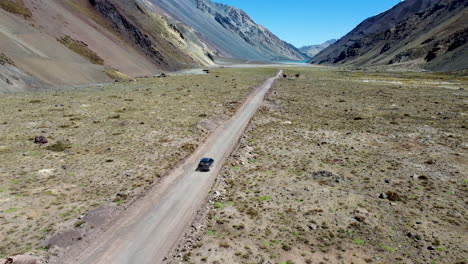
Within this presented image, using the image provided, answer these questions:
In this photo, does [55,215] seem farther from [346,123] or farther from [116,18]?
[116,18]

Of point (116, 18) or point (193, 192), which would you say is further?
point (116, 18)

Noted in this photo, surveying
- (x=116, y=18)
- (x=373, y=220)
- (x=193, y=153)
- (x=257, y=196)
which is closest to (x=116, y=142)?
(x=193, y=153)

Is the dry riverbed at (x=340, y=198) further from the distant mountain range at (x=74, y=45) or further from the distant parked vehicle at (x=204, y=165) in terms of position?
the distant mountain range at (x=74, y=45)

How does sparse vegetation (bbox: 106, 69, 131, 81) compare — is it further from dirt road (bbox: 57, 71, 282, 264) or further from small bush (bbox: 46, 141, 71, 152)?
dirt road (bbox: 57, 71, 282, 264)

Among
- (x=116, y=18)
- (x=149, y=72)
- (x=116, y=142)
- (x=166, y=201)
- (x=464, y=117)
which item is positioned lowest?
(x=464, y=117)

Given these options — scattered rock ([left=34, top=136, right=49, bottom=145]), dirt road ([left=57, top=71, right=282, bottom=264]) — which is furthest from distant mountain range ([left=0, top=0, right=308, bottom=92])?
dirt road ([left=57, top=71, right=282, bottom=264])

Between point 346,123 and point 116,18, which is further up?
point 116,18
